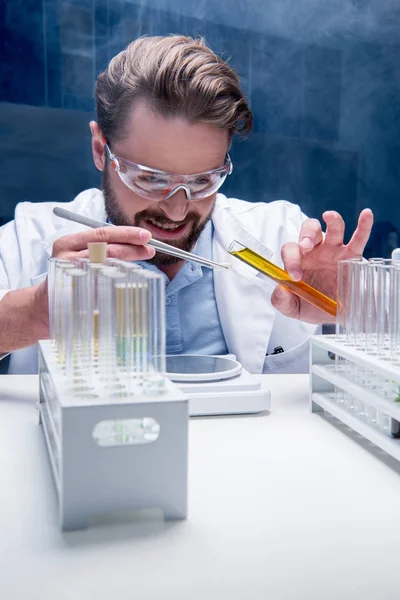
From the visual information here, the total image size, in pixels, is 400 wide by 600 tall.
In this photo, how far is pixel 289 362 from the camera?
1.96 metres

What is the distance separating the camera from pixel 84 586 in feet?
1.85

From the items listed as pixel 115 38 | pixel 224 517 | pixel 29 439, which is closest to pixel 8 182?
pixel 115 38

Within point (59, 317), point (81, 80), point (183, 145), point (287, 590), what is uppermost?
point (81, 80)

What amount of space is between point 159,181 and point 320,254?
17.5 inches

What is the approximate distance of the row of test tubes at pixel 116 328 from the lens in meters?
0.72

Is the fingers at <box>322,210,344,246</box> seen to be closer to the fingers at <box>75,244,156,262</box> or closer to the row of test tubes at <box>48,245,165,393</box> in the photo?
the fingers at <box>75,244,156,262</box>

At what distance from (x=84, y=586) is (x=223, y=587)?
12 cm

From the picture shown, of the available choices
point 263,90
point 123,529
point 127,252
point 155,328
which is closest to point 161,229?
point 127,252

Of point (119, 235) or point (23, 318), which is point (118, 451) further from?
point (23, 318)

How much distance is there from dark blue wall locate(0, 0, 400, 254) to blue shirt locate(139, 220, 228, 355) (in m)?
1.12

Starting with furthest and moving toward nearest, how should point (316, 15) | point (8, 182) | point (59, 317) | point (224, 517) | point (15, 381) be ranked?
point (316, 15), point (8, 182), point (15, 381), point (59, 317), point (224, 517)

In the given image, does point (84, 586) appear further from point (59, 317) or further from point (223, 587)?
point (59, 317)

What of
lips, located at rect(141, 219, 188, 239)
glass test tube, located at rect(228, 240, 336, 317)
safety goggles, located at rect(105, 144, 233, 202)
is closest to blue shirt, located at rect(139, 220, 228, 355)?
lips, located at rect(141, 219, 188, 239)

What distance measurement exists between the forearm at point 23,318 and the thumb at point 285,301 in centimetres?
50
